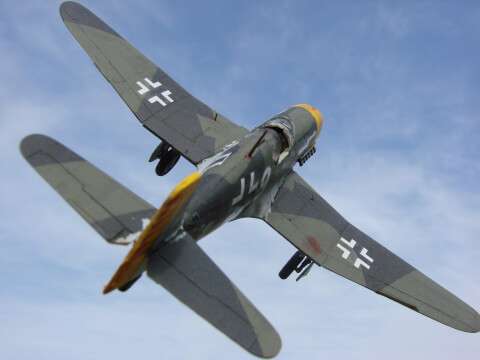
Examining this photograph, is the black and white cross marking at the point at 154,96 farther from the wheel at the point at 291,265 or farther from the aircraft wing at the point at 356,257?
the wheel at the point at 291,265

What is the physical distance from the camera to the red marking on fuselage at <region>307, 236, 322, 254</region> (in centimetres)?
1205

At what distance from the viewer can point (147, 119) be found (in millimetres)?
12688

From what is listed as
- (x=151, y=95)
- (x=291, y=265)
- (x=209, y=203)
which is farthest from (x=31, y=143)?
(x=291, y=265)

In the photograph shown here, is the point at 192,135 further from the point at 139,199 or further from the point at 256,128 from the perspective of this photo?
the point at 139,199

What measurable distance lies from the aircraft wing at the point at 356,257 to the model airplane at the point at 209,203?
32 millimetres

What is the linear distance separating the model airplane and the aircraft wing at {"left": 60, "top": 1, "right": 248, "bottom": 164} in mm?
37

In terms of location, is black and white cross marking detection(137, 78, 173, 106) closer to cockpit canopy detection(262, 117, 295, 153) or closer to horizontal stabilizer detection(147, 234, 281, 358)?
cockpit canopy detection(262, 117, 295, 153)

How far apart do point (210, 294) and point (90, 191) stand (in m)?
2.66

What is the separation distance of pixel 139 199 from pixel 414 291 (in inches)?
306

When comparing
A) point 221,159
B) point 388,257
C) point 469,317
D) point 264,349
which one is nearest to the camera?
point 264,349

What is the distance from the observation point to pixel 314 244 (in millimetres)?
12148

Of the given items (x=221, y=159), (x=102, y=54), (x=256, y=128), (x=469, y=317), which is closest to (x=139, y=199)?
(x=221, y=159)

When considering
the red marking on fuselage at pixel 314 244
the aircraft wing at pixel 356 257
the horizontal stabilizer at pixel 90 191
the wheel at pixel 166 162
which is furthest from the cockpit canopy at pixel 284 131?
the horizontal stabilizer at pixel 90 191

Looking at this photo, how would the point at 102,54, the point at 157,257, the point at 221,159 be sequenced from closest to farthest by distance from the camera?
the point at 157,257, the point at 221,159, the point at 102,54
